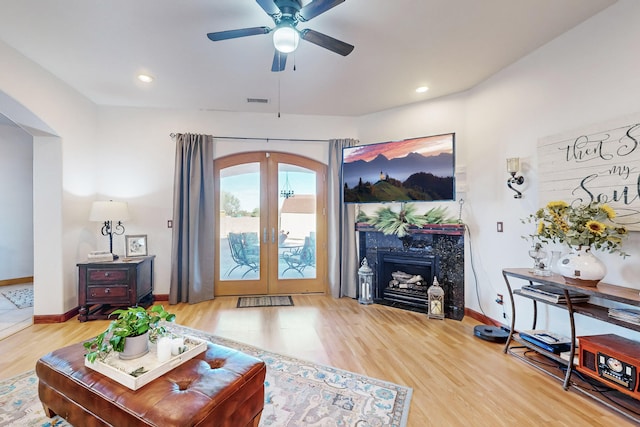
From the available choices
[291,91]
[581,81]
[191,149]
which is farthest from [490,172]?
[191,149]

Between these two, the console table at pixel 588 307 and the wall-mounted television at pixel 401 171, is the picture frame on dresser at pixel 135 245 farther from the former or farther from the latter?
the console table at pixel 588 307

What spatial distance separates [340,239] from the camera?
4.63 m

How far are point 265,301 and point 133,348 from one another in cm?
281

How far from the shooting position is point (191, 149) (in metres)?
4.36

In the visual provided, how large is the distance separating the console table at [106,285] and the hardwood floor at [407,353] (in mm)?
248

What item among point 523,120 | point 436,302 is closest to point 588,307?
point 436,302

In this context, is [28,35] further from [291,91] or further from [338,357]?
[338,357]

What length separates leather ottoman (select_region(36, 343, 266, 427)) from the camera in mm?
1310

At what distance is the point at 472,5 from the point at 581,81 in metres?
1.22

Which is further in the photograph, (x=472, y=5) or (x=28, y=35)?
(x=28, y=35)

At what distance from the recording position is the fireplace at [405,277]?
4.10 m

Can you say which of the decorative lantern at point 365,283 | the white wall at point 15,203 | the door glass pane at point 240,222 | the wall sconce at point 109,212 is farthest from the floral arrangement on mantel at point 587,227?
the white wall at point 15,203

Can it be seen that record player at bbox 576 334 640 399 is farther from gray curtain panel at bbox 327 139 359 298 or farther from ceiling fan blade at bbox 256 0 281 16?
ceiling fan blade at bbox 256 0 281 16

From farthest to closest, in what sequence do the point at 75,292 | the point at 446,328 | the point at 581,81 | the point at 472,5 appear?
the point at 75,292
the point at 446,328
the point at 581,81
the point at 472,5
